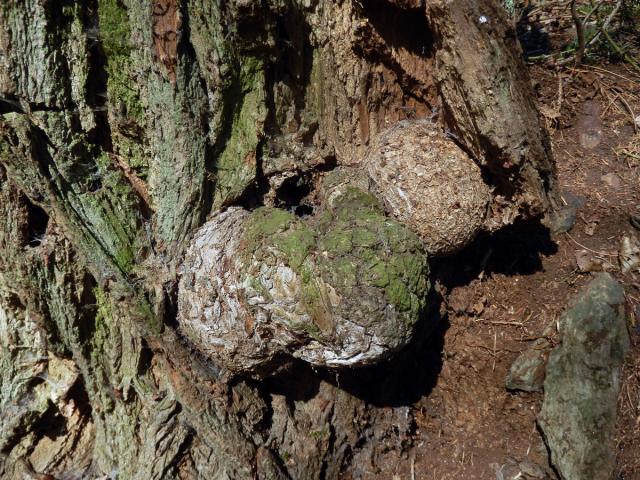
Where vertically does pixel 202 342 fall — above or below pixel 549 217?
above

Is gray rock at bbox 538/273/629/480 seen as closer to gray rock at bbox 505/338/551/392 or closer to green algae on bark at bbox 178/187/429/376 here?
gray rock at bbox 505/338/551/392

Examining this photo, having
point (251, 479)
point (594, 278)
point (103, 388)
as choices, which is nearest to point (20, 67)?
point (103, 388)

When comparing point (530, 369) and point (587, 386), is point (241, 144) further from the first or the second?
point (587, 386)

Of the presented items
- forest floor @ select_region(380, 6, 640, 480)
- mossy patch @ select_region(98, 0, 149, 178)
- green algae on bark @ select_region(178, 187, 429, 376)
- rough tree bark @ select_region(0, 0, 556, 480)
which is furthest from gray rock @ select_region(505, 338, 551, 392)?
mossy patch @ select_region(98, 0, 149, 178)

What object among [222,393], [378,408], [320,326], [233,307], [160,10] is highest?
[160,10]

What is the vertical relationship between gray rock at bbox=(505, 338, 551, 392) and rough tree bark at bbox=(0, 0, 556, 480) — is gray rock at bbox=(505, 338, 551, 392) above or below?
below

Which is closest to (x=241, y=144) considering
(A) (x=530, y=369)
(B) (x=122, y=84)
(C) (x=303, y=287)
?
(B) (x=122, y=84)

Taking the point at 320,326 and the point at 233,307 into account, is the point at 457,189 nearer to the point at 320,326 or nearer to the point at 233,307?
the point at 320,326
